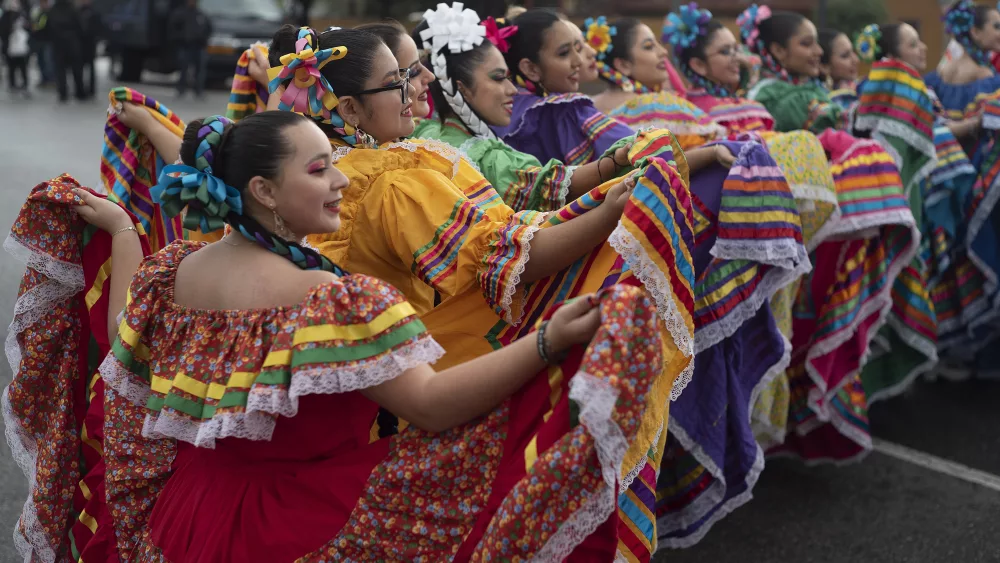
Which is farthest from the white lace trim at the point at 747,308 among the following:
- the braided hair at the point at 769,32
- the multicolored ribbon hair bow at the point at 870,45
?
the multicolored ribbon hair bow at the point at 870,45

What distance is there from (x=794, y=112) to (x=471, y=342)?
3601mm

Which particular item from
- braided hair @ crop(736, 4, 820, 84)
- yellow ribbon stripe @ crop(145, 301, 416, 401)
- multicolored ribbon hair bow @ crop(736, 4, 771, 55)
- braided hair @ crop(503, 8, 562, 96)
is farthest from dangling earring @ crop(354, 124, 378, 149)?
multicolored ribbon hair bow @ crop(736, 4, 771, 55)

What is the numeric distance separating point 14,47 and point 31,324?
18455 millimetres

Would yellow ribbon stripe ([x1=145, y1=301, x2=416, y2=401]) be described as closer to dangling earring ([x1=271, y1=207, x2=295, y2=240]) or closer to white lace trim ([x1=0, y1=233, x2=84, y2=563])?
dangling earring ([x1=271, y1=207, x2=295, y2=240])

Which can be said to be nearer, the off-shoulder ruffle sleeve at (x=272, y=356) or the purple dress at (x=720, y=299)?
the off-shoulder ruffle sleeve at (x=272, y=356)

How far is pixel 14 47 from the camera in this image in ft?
65.2

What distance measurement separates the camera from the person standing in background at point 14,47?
19.6m

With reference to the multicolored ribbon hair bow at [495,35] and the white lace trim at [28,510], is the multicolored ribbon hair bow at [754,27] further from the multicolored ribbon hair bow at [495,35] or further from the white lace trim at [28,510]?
the white lace trim at [28,510]

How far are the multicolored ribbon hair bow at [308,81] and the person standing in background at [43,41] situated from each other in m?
16.2

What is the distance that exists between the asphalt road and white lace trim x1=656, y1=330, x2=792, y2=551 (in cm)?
9

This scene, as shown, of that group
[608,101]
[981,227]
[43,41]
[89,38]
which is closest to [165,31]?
[43,41]

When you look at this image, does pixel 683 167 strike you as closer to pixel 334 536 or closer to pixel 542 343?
pixel 542 343

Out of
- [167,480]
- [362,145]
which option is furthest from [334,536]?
[362,145]

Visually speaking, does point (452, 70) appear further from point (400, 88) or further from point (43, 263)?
point (43, 263)
